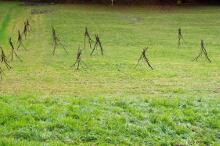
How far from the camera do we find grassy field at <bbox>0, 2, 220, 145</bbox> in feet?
25.5

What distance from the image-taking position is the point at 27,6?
33.2 m

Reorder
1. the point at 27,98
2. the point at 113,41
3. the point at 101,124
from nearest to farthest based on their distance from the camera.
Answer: the point at 101,124 → the point at 27,98 → the point at 113,41

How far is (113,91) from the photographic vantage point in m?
11.5

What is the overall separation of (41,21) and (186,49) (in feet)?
34.7

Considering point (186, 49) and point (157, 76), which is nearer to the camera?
point (157, 76)

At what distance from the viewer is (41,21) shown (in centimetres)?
2711

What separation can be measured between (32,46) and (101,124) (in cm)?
1201

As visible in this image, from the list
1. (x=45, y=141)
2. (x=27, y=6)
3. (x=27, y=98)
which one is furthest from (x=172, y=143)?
(x=27, y=6)

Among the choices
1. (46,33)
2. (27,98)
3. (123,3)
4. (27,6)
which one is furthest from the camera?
(123,3)

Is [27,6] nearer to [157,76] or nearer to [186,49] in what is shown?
[186,49]

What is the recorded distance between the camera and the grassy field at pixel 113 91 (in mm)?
7785

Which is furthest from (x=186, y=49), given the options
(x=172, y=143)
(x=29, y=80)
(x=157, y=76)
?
(x=172, y=143)

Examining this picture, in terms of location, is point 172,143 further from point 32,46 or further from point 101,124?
point 32,46

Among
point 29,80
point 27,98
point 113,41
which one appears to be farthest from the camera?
point 113,41
